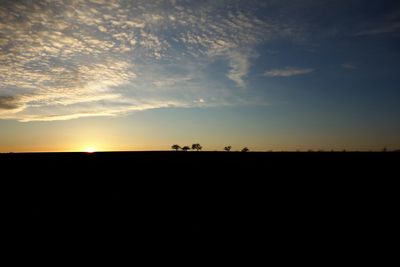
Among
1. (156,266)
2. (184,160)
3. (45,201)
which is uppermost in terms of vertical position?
(184,160)

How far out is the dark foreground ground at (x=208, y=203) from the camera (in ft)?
20.8

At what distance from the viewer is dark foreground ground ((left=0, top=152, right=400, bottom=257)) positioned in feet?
20.8

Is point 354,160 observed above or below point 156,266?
above

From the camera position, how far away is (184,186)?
9.48 metres

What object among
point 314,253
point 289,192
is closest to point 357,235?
point 314,253

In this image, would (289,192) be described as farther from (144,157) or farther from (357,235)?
(144,157)

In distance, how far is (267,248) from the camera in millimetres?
5875

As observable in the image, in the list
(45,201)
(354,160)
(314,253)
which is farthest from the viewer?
(354,160)

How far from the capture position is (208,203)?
806 centimetres

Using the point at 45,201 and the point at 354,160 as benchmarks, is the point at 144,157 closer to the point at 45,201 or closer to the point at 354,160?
the point at 45,201

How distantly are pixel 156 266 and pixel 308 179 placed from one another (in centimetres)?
630

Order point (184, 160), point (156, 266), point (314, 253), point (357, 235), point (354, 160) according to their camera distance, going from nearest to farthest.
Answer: point (156, 266) → point (314, 253) → point (357, 235) → point (354, 160) → point (184, 160)

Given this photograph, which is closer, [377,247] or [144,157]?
[377,247]

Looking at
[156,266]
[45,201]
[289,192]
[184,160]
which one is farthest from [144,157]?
[156,266]
